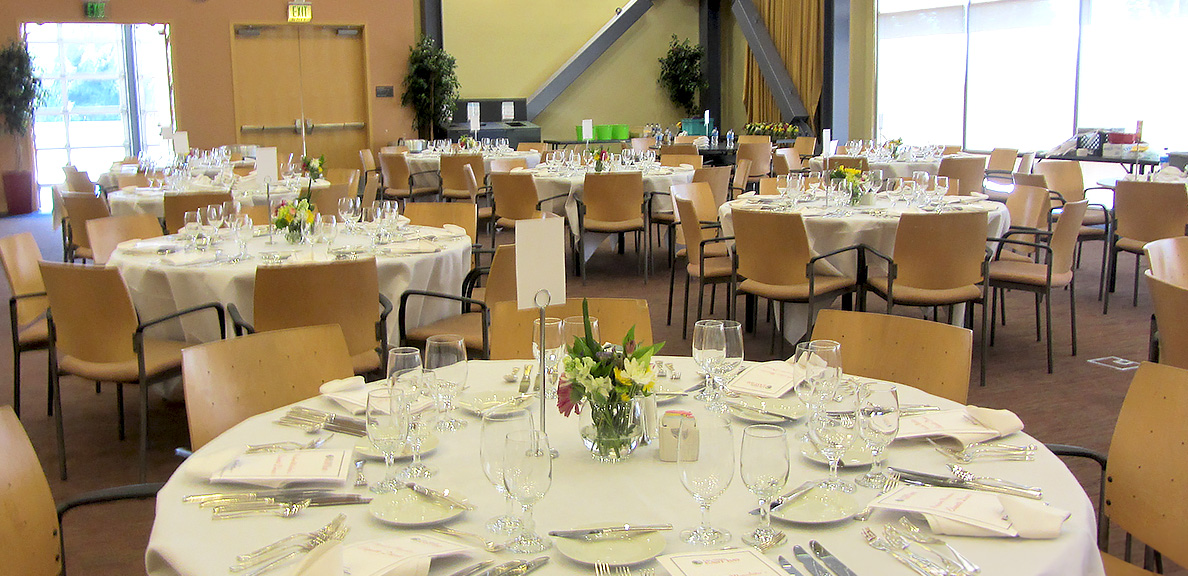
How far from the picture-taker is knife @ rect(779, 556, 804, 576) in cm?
152

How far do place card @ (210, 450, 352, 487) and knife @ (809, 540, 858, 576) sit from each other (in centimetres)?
90

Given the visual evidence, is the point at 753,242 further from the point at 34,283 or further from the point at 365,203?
the point at 365,203

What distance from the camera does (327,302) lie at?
380 cm

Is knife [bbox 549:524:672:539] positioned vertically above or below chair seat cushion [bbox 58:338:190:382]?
above

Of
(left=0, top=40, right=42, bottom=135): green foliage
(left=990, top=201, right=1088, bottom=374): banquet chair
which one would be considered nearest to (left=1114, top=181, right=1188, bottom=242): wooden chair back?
(left=990, top=201, right=1088, bottom=374): banquet chair

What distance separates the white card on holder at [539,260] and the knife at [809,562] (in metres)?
0.74

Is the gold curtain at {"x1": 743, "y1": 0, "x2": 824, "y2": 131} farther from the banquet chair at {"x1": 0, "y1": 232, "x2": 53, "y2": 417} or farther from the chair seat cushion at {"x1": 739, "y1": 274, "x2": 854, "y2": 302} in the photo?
the banquet chair at {"x1": 0, "y1": 232, "x2": 53, "y2": 417}

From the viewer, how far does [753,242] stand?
5234 mm

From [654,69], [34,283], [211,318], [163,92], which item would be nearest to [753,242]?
[211,318]

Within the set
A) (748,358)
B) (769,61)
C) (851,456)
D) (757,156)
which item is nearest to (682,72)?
(769,61)

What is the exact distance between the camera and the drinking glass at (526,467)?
1.58 metres

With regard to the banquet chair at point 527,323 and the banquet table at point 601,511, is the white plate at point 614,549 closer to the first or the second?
the banquet table at point 601,511

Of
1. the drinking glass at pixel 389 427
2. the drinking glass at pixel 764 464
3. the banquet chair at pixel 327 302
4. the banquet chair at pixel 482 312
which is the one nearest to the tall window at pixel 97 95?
the banquet chair at pixel 482 312

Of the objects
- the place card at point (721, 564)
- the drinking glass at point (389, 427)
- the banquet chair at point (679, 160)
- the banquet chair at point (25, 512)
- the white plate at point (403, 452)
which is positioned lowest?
the banquet chair at point (25, 512)
